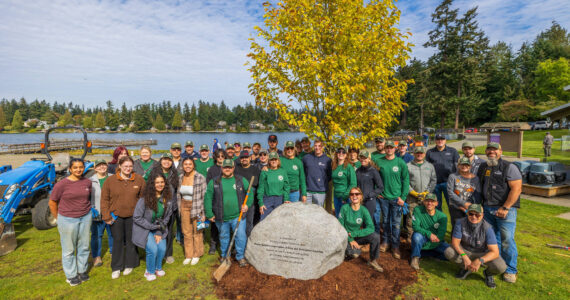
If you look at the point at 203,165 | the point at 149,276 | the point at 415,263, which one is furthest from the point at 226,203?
the point at 415,263

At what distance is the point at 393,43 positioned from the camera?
5551 millimetres

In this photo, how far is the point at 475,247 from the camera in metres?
4.55

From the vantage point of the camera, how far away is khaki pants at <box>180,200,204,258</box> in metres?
5.26

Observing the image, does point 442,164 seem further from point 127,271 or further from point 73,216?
point 73,216

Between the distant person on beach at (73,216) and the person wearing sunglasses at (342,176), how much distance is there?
4478 mm

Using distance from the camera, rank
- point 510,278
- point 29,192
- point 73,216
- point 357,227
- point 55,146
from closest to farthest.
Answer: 1. point 73,216
2. point 510,278
3. point 357,227
4. point 29,192
5. point 55,146

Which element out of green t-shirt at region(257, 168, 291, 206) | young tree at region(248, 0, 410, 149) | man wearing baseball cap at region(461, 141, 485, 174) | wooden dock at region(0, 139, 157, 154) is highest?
young tree at region(248, 0, 410, 149)

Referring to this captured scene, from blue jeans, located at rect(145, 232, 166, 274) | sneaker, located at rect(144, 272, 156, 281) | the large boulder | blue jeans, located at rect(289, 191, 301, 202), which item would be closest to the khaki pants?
blue jeans, located at rect(145, 232, 166, 274)

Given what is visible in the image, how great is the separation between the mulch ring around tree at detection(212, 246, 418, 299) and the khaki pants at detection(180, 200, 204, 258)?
3.02 feet

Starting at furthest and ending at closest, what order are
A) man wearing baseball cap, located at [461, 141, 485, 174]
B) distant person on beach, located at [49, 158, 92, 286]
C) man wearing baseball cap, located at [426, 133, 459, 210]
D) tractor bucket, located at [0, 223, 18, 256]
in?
man wearing baseball cap, located at [426, 133, 459, 210]
tractor bucket, located at [0, 223, 18, 256]
man wearing baseball cap, located at [461, 141, 485, 174]
distant person on beach, located at [49, 158, 92, 286]

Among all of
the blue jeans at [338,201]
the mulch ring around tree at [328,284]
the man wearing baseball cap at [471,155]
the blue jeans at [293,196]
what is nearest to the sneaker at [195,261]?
the mulch ring around tree at [328,284]

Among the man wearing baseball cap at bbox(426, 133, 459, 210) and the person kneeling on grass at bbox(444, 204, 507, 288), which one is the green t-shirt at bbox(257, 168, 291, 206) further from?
the man wearing baseball cap at bbox(426, 133, 459, 210)

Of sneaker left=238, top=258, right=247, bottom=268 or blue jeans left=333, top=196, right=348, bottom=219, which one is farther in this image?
blue jeans left=333, top=196, right=348, bottom=219

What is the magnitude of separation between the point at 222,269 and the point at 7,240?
481 cm
